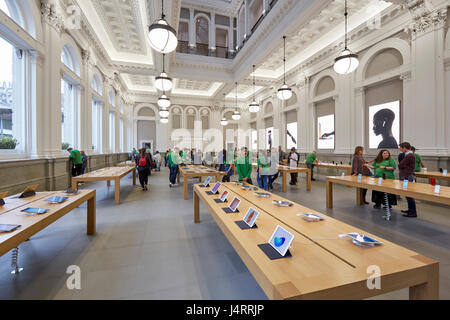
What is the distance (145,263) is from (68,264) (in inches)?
36.1

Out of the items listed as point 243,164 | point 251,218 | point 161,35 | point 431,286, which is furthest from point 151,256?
point 161,35

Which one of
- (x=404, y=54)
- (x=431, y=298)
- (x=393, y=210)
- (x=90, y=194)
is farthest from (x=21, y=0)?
(x=404, y=54)

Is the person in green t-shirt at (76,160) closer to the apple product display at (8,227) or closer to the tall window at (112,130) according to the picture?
the apple product display at (8,227)

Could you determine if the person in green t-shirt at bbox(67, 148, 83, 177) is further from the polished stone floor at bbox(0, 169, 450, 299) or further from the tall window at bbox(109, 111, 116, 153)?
the tall window at bbox(109, 111, 116, 153)

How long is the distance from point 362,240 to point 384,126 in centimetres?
804

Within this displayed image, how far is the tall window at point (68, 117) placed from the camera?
25.3 ft

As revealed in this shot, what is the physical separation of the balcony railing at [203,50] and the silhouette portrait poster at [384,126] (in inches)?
312

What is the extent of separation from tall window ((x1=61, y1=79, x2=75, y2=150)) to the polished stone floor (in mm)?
4541

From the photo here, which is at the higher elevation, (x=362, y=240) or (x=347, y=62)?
(x=347, y=62)

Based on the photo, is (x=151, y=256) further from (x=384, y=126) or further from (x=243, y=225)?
(x=384, y=126)

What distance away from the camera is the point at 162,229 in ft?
12.1

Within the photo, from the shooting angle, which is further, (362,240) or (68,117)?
(68,117)

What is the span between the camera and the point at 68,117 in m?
7.96

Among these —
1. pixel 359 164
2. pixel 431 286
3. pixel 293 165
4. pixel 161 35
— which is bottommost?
pixel 431 286
